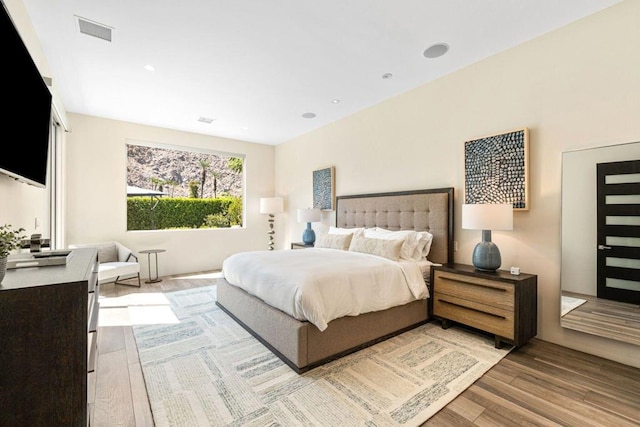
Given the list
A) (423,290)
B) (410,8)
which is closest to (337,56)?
(410,8)

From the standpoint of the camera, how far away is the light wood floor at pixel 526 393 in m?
1.74

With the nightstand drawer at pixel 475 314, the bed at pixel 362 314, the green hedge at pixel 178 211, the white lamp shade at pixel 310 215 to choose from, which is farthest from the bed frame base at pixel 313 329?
the green hedge at pixel 178 211

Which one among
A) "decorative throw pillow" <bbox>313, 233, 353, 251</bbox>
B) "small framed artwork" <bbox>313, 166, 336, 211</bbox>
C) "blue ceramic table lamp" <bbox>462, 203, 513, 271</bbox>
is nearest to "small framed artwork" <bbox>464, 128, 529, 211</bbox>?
"blue ceramic table lamp" <bbox>462, 203, 513, 271</bbox>

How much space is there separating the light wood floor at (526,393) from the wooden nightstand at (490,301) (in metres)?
0.22

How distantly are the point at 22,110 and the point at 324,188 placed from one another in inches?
161

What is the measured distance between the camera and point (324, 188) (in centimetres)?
536

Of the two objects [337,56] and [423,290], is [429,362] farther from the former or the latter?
[337,56]

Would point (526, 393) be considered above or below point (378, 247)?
below

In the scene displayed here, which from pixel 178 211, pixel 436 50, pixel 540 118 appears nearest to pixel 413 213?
pixel 540 118

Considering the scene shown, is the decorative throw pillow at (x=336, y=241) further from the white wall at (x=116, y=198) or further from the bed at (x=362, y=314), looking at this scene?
the white wall at (x=116, y=198)

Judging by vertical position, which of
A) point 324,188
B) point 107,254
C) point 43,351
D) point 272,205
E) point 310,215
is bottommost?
point 107,254

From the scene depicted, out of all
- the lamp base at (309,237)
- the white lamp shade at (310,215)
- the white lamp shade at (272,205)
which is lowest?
the lamp base at (309,237)

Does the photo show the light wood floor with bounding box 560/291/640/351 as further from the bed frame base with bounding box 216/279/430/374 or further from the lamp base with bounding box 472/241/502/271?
the bed frame base with bounding box 216/279/430/374

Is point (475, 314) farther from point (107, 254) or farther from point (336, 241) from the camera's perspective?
point (107, 254)
